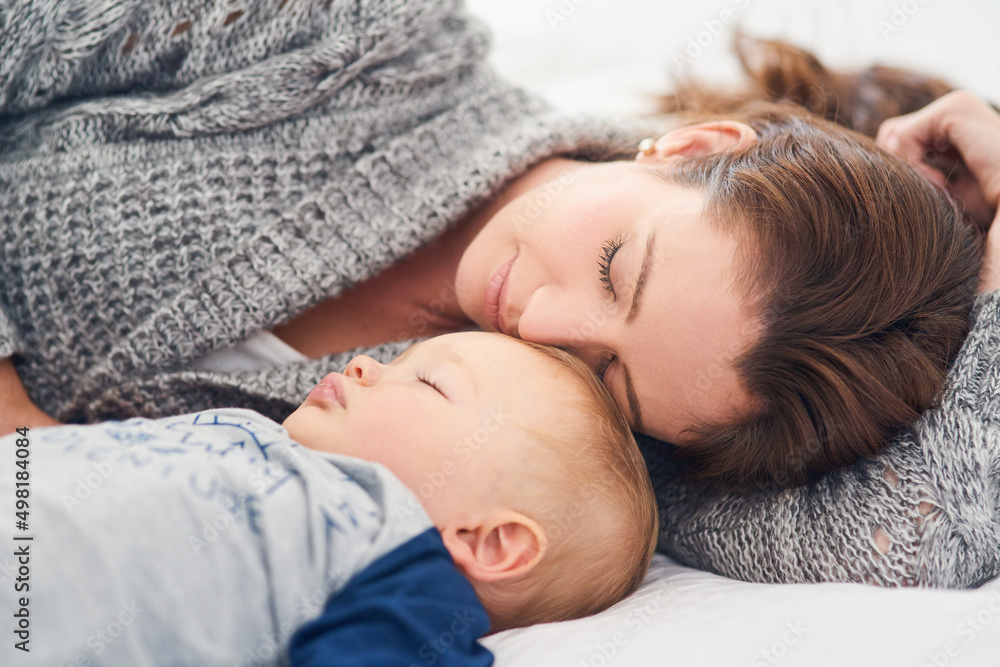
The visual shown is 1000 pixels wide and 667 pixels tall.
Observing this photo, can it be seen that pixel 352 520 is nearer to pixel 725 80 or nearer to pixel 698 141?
pixel 698 141

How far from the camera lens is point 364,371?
916mm

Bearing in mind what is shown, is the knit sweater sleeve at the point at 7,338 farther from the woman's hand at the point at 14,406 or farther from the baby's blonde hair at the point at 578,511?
the baby's blonde hair at the point at 578,511

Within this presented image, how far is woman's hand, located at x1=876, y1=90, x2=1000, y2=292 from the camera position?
115 centimetres

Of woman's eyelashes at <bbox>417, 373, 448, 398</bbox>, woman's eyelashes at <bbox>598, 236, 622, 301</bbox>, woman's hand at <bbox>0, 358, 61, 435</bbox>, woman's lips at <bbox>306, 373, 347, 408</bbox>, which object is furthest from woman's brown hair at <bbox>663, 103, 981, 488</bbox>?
woman's hand at <bbox>0, 358, 61, 435</bbox>

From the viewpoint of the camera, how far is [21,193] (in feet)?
3.62

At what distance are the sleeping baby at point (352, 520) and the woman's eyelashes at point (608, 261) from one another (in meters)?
0.11

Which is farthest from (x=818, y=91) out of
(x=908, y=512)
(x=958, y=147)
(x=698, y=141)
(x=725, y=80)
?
(x=908, y=512)

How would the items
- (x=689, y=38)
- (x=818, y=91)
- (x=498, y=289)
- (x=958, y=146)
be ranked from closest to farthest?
(x=498, y=289) → (x=958, y=146) → (x=818, y=91) → (x=689, y=38)

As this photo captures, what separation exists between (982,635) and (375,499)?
63 cm

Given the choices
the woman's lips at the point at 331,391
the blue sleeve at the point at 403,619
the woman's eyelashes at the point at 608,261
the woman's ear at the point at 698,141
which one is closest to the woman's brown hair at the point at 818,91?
the woman's ear at the point at 698,141

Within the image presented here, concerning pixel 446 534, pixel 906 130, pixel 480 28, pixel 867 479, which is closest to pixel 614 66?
pixel 480 28

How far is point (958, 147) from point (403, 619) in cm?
116

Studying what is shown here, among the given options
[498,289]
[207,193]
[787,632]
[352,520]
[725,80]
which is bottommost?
[787,632]

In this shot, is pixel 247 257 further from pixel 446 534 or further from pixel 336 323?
pixel 446 534
